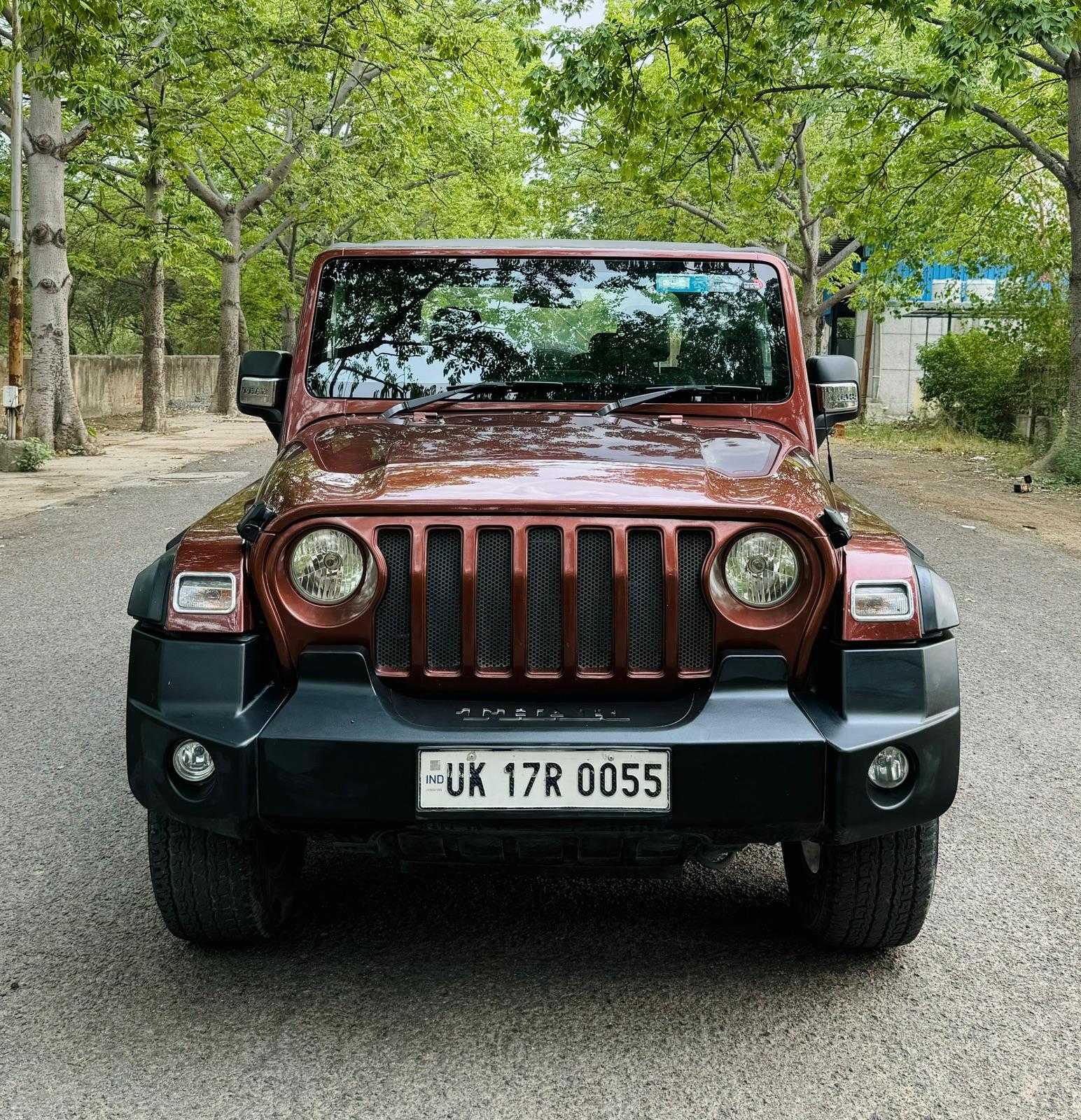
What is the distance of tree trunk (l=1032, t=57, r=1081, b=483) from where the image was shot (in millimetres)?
15797

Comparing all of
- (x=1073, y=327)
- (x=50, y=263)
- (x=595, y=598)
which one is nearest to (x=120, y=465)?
(x=50, y=263)

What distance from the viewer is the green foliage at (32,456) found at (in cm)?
1791

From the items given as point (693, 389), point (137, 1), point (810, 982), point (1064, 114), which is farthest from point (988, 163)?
point (810, 982)

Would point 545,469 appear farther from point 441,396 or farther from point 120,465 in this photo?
point 120,465

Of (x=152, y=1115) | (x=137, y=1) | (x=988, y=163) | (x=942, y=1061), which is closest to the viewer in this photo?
(x=152, y=1115)

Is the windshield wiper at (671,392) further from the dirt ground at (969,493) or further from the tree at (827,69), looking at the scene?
the tree at (827,69)

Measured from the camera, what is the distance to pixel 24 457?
706 inches

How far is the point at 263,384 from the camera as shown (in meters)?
4.29

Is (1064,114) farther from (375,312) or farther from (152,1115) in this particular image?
(152,1115)

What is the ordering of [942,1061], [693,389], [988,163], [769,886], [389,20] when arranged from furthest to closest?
1. [988,163]
2. [389,20]
3. [693,389]
4. [769,886]
5. [942,1061]

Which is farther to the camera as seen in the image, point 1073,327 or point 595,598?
point 1073,327

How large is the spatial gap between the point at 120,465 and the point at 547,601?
1764 centimetres

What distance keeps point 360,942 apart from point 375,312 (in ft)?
6.45

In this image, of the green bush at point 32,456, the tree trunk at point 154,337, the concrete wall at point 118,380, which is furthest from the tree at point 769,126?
the concrete wall at point 118,380
